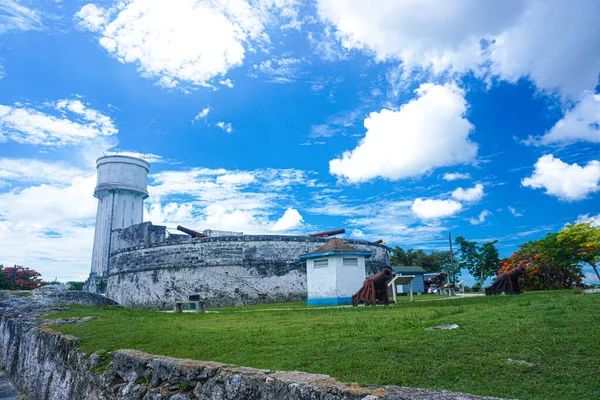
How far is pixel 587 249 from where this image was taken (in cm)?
2303

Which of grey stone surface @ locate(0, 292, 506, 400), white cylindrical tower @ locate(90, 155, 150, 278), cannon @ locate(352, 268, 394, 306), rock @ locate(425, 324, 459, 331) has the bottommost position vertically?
grey stone surface @ locate(0, 292, 506, 400)

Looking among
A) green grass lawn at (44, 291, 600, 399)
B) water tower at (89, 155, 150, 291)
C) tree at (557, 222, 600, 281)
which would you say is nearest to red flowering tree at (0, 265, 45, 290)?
water tower at (89, 155, 150, 291)

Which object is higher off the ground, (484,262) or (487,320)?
(484,262)

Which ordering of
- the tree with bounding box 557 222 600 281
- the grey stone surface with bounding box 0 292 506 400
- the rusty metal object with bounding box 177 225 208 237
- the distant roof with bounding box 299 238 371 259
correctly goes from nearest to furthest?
the grey stone surface with bounding box 0 292 506 400 < the distant roof with bounding box 299 238 371 259 < the tree with bounding box 557 222 600 281 < the rusty metal object with bounding box 177 225 208 237

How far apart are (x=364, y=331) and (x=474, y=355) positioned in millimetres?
2127

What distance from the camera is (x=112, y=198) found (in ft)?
116

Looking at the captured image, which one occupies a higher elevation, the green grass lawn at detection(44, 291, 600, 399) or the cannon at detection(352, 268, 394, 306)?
the cannon at detection(352, 268, 394, 306)

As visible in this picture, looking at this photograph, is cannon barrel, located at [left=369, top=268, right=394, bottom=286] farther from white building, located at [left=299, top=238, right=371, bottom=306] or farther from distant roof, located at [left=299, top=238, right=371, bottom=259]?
distant roof, located at [left=299, top=238, right=371, bottom=259]

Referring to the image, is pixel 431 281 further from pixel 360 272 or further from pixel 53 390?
pixel 53 390

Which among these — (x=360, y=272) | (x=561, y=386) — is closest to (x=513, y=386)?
(x=561, y=386)

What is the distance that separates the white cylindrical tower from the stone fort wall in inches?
451

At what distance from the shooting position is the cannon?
48.4 feet

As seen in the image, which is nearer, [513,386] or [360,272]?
[513,386]

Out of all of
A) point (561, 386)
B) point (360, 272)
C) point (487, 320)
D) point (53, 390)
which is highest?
point (360, 272)
